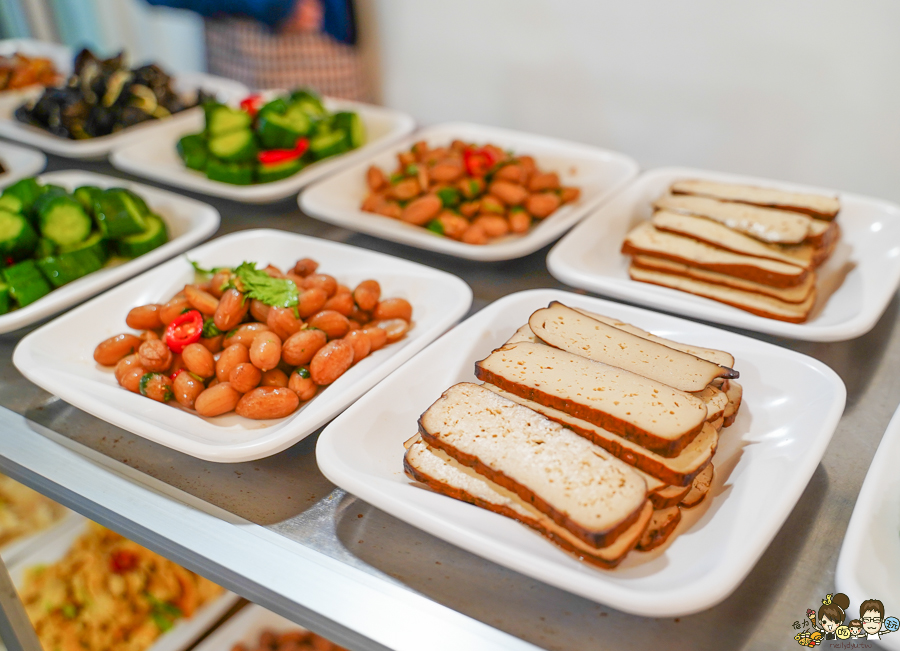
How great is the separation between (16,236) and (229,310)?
65 centimetres

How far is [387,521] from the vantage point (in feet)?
3.34

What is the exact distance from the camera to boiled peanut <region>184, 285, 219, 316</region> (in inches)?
51.8

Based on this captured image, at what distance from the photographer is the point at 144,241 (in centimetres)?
167

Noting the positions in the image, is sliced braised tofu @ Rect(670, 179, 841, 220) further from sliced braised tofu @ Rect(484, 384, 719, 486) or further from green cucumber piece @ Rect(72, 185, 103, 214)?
green cucumber piece @ Rect(72, 185, 103, 214)

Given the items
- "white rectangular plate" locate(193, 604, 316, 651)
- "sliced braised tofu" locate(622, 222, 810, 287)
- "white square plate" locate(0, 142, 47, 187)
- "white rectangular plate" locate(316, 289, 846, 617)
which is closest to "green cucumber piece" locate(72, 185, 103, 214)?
"white square plate" locate(0, 142, 47, 187)

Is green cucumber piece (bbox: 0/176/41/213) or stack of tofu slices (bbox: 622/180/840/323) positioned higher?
green cucumber piece (bbox: 0/176/41/213)

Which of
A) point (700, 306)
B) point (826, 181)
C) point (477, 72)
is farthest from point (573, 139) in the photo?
point (700, 306)

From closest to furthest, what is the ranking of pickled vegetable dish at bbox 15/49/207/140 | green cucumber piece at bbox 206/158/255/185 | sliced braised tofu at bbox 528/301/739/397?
sliced braised tofu at bbox 528/301/739/397 < green cucumber piece at bbox 206/158/255/185 < pickled vegetable dish at bbox 15/49/207/140

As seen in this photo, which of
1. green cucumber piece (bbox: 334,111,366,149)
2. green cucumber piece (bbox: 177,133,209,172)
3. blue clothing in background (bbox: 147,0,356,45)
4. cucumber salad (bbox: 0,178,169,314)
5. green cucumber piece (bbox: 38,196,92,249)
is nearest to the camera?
cucumber salad (bbox: 0,178,169,314)

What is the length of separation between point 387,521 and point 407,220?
897 millimetres

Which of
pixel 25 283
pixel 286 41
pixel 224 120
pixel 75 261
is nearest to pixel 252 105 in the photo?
pixel 224 120

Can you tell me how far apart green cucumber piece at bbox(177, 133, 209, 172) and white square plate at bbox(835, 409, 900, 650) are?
73.3 inches

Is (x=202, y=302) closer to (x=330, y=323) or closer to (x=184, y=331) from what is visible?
(x=184, y=331)

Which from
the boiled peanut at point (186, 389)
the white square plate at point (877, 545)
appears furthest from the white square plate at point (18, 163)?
the white square plate at point (877, 545)
